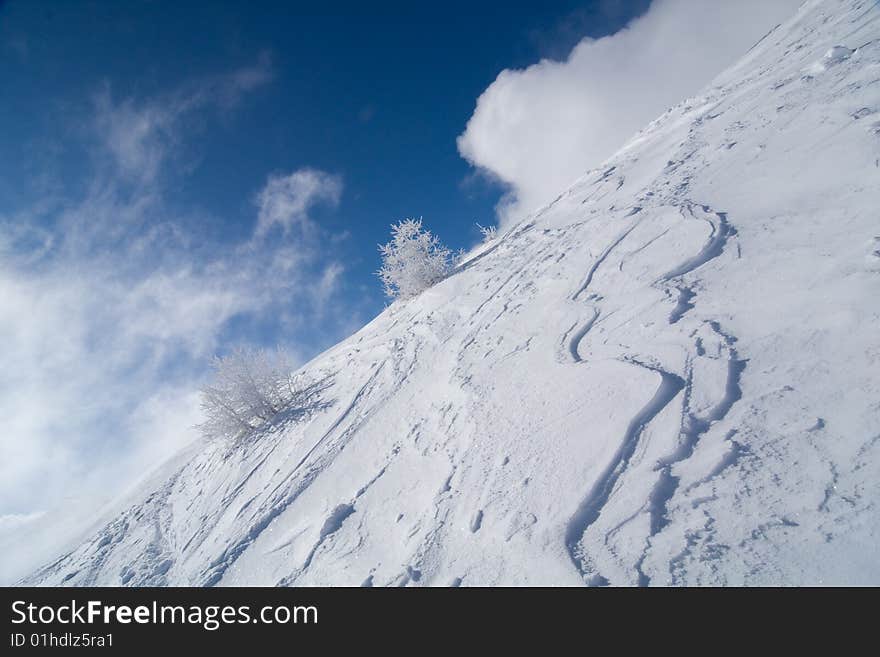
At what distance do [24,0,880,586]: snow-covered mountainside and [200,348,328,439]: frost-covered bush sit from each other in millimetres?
513

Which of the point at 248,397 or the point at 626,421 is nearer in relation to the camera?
the point at 626,421

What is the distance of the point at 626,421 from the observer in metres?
3.86

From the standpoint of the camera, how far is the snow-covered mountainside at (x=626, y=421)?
2822 mm

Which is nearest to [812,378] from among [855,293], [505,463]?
[855,293]

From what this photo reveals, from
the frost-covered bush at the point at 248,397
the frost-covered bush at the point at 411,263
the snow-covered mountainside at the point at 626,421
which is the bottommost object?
the snow-covered mountainside at the point at 626,421

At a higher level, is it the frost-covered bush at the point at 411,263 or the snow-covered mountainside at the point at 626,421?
the frost-covered bush at the point at 411,263

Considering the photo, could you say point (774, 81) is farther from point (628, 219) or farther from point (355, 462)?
point (355, 462)

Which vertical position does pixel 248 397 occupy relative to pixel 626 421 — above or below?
above

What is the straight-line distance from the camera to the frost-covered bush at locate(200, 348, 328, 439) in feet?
27.5

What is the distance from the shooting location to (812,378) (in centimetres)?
335

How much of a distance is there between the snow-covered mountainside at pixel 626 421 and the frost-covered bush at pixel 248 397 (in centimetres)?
51

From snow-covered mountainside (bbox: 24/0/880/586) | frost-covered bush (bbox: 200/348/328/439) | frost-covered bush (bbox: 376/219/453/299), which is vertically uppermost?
frost-covered bush (bbox: 376/219/453/299)

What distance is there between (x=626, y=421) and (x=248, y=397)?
25.3 feet
